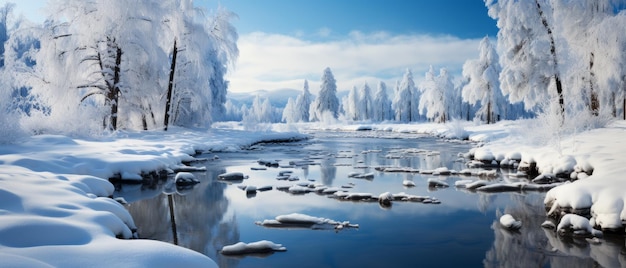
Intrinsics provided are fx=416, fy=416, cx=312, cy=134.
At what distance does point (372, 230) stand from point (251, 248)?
7.34 feet

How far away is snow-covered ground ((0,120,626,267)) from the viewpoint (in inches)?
152

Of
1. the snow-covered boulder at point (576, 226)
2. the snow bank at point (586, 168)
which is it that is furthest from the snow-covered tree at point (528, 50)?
the snow-covered boulder at point (576, 226)

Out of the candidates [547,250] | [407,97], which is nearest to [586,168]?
[547,250]

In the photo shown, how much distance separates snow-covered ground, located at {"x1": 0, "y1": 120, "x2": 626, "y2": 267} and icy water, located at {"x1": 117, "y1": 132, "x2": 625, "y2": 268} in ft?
2.76

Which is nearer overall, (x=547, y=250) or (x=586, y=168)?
(x=547, y=250)

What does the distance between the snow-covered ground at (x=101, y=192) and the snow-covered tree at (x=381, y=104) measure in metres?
73.8

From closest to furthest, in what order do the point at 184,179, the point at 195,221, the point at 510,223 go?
1. the point at 510,223
2. the point at 195,221
3. the point at 184,179

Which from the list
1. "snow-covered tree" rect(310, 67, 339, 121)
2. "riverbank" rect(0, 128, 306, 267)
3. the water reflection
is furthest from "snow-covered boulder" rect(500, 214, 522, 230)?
"snow-covered tree" rect(310, 67, 339, 121)

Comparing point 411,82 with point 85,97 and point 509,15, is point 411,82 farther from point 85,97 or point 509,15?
point 85,97

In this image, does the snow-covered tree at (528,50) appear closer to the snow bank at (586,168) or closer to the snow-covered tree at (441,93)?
the snow bank at (586,168)

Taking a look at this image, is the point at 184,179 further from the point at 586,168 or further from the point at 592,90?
the point at 592,90

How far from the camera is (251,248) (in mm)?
6043

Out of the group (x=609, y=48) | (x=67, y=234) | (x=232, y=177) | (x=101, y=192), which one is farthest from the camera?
(x=609, y=48)

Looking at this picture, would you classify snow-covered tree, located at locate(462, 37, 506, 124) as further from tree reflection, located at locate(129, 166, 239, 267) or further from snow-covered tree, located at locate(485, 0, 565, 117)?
tree reflection, located at locate(129, 166, 239, 267)
